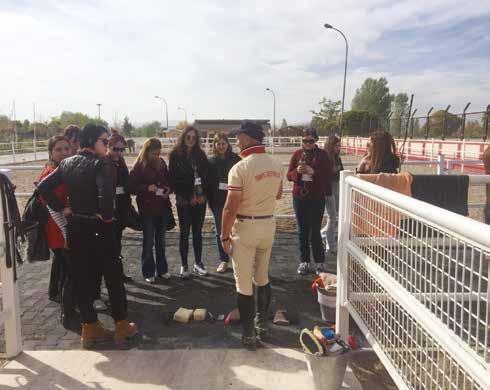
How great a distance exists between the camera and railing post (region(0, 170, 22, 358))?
10.8 ft

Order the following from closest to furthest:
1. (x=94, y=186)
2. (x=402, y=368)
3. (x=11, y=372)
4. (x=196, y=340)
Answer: (x=402, y=368)
(x=11, y=372)
(x=94, y=186)
(x=196, y=340)

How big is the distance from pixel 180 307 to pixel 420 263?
2842mm

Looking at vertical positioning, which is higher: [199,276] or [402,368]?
[402,368]

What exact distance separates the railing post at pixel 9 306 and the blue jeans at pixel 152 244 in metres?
1.69

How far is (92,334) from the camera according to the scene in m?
3.53

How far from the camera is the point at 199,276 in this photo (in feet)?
17.0

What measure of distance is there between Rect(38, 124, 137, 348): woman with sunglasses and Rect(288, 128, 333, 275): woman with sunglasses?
2.30m

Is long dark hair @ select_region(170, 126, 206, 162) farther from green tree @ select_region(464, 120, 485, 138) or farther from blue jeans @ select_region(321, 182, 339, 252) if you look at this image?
green tree @ select_region(464, 120, 485, 138)

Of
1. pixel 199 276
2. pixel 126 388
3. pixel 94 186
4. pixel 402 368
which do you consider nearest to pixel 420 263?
pixel 402 368

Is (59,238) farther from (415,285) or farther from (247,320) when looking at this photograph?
(415,285)

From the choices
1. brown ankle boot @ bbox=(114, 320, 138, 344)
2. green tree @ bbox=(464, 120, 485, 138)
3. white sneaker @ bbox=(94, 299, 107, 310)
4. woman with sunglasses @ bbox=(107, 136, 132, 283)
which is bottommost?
white sneaker @ bbox=(94, 299, 107, 310)

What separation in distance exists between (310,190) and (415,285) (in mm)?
3001

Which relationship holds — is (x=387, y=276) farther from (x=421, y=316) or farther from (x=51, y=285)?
(x=51, y=285)

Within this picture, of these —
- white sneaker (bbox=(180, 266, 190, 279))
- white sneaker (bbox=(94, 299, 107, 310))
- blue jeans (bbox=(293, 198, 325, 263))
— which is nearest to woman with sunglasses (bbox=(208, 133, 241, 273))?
white sneaker (bbox=(180, 266, 190, 279))
